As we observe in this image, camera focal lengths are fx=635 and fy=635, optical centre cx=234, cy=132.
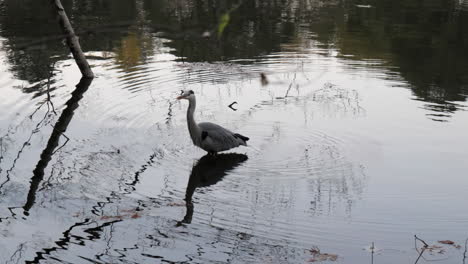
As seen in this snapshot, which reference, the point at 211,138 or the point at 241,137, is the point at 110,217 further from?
the point at 241,137

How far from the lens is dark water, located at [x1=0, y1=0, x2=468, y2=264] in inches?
314

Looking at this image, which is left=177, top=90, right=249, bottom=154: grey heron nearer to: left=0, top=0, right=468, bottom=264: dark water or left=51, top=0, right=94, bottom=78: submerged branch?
left=0, top=0, right=468, bottom=264: dark water

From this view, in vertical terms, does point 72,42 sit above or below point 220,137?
above

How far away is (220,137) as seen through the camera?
11.4 meters

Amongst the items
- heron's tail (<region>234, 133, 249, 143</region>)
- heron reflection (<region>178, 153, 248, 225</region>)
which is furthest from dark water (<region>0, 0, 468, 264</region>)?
heron's tail (<region>234, 133, 249, 143</region>)

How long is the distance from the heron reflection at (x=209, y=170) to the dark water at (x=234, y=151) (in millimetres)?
41

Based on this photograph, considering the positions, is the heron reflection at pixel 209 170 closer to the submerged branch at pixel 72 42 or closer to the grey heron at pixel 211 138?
the grey heron at pixel 211 138

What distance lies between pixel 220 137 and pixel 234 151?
65 cm

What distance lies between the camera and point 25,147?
11.5m

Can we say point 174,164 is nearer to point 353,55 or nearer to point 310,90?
point 310,90

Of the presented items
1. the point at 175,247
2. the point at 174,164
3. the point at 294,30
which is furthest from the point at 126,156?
the point at 294,30

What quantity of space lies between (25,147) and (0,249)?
4.00 m

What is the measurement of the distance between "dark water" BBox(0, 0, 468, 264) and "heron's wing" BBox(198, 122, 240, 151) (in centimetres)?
29

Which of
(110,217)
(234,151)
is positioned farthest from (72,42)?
(110,217)
